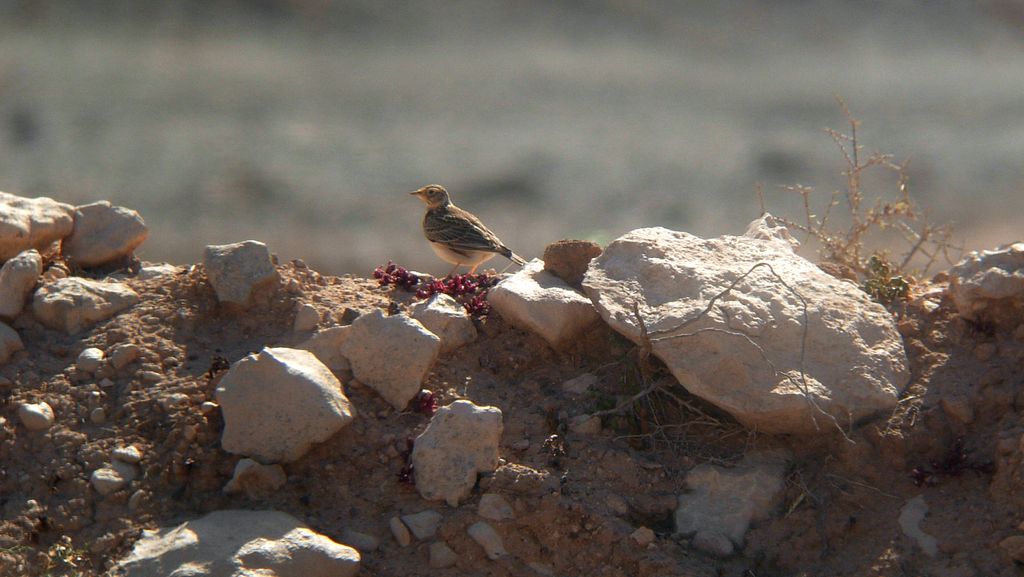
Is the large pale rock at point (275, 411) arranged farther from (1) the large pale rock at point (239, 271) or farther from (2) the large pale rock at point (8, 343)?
(2) the large pale rock at point (8, 343)

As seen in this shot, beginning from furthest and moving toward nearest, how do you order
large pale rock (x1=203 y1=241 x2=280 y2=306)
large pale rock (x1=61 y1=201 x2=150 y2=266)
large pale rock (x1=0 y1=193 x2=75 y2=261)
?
large pale rock (x1=61 y1=201 x2=150 y2=266)
large pale rock (x1=0 y1=193 x2=75 y2=261)
large pale rock (x1=203 y1=241 x2=280 y2=306)

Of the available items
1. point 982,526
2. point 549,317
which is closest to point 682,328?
point 549,317

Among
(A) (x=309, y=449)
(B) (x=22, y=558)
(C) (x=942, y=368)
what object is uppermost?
(C) (x=942, y=368)

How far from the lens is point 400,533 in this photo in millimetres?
4469

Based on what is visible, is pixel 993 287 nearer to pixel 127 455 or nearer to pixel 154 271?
pixel 127 455

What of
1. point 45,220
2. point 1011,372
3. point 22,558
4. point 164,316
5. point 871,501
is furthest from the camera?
point 45,220

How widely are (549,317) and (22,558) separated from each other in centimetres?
249

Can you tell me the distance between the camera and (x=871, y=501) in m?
4.63

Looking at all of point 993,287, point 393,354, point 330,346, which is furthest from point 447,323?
point 993,287

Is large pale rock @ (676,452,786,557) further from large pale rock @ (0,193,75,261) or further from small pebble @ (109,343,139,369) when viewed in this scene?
large pale rock @ (0,193,75,261)

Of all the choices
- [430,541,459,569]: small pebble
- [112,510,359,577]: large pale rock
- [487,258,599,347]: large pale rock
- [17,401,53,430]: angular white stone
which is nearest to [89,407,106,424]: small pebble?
[17,401,53,430]: angular white stone

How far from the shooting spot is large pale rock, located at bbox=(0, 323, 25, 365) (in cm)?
507

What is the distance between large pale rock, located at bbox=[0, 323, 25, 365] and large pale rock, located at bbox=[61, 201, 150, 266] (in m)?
0.71

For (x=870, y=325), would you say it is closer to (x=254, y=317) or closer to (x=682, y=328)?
(x=682, y=328)
